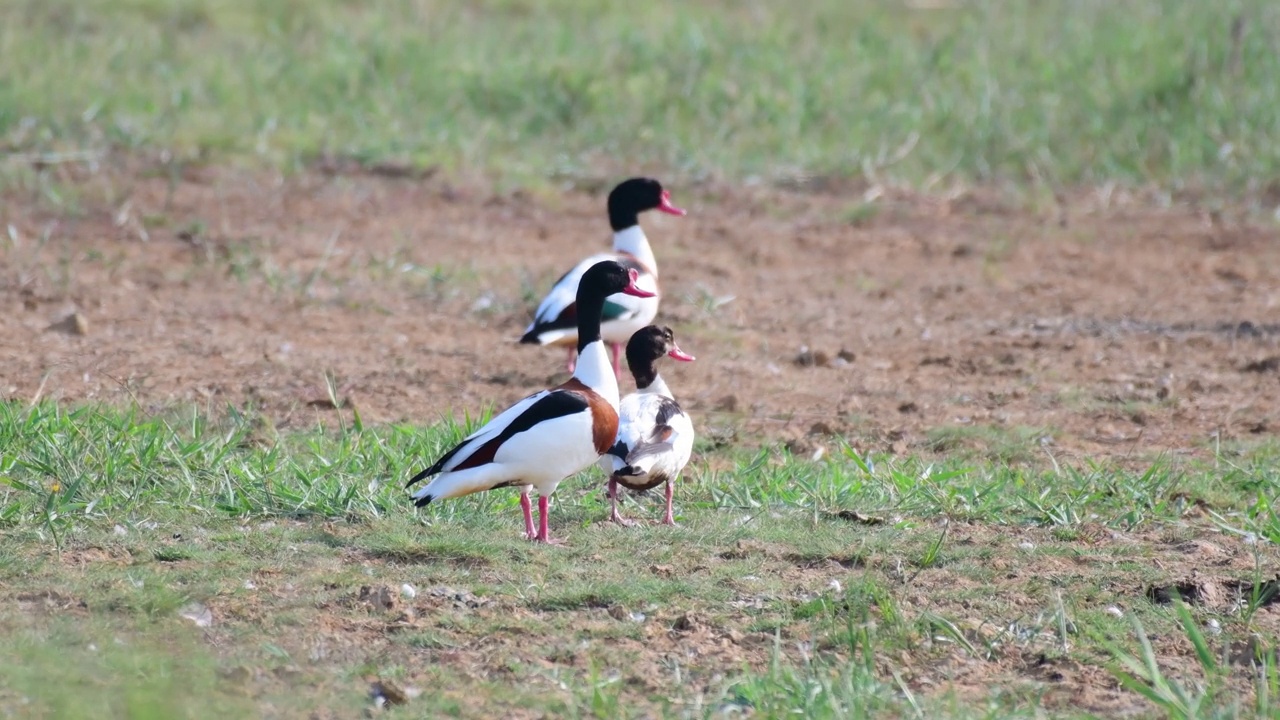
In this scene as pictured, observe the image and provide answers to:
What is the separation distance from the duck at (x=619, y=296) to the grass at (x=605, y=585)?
154cm

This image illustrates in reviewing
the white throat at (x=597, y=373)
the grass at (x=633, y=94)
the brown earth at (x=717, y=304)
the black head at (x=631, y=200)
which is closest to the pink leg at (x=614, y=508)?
the white throat at (x=597, y=373)

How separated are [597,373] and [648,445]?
0.35 metres

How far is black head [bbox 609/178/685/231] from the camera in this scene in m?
9.58

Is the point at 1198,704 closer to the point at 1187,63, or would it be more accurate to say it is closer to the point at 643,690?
the point at 643,690

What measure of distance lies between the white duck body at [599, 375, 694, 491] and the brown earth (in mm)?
1193

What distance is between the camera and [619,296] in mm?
8367

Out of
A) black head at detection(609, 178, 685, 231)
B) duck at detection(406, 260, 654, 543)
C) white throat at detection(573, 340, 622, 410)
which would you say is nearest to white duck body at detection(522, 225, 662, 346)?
black head at detection(609, 178, 685, 231)

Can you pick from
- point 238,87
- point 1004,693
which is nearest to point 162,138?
point 238,87

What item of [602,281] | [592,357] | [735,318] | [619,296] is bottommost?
[735,318]

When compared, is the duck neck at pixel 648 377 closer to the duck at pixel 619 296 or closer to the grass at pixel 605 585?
the grass at pixel 605 585

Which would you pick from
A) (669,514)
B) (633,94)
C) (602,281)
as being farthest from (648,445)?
(633,94)

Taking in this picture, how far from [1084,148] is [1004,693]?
9477 millimetres

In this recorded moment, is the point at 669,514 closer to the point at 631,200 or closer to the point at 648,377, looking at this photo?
the point at 648,377

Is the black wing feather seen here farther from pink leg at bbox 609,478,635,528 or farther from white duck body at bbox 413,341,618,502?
pink leg at bbox 609,478,635,528
